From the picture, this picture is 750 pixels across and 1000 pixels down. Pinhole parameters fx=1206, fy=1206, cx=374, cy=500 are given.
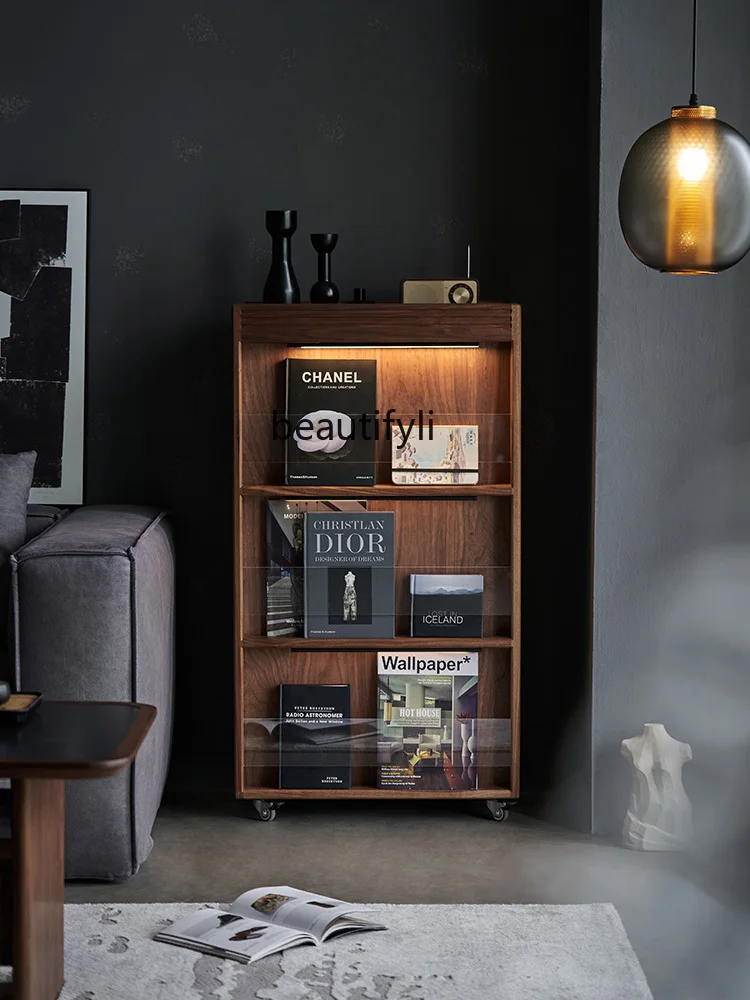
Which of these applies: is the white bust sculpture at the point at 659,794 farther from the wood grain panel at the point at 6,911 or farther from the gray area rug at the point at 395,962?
the wood grain panel at the point at 6,911

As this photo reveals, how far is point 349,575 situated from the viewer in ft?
10.7

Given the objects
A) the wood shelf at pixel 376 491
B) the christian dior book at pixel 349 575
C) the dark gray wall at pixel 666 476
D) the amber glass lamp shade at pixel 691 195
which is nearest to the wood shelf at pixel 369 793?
the dark gray wall at pixel 666 476

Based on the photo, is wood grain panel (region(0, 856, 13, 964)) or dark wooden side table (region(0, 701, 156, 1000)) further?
wood grain panel (region(0, 856, 13, 964))

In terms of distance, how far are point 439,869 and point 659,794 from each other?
0.60m

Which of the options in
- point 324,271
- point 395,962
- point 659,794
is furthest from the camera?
point 324,271

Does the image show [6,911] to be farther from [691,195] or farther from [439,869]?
[691,195]

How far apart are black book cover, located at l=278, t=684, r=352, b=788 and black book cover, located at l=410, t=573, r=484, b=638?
0.93 feet

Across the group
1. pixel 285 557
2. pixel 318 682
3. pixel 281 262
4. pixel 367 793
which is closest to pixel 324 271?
pixel 281 262

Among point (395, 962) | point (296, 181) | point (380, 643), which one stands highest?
point (296, 181)

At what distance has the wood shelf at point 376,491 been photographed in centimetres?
320

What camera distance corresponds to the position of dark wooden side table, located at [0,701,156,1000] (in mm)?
1822

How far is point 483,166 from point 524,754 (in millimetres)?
1745

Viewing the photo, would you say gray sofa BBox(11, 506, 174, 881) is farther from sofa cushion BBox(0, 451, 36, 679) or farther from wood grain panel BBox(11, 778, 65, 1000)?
wood grain panel BBox(11, 778, 65, 1000)

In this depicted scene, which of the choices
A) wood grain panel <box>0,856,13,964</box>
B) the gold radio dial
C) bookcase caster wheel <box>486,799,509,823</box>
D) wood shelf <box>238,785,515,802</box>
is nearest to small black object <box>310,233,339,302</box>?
the gold radio dial
